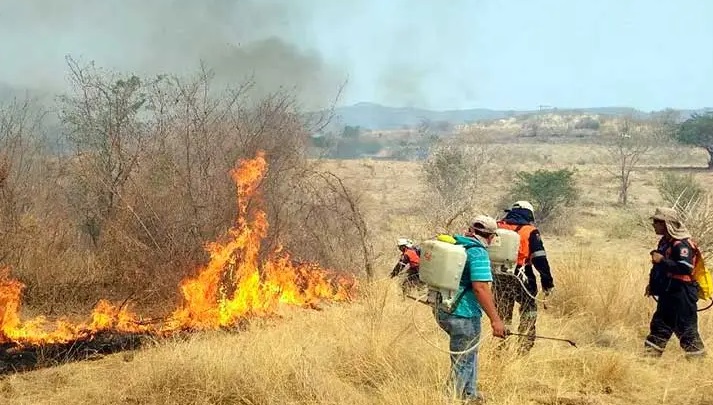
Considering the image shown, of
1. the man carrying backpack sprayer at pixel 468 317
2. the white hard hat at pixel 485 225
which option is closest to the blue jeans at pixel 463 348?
the man carrying backpack sprayer at pixel 468 317

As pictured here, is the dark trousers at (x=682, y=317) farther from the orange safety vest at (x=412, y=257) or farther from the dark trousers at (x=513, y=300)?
the orange safety vest at (x=412, y=257)

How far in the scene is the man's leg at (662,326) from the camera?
21.6 feet

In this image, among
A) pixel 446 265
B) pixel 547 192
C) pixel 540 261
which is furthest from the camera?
pixel 547 192

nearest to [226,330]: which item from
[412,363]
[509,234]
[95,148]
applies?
[412,363]

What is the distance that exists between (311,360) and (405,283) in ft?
11.7

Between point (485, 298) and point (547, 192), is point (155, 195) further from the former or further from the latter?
point (547, 192)

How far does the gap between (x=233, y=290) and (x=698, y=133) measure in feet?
106

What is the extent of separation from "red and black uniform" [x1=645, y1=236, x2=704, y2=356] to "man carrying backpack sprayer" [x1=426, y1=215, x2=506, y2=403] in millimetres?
2649

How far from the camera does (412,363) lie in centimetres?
559

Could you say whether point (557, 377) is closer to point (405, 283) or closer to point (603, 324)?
point (603, 324)

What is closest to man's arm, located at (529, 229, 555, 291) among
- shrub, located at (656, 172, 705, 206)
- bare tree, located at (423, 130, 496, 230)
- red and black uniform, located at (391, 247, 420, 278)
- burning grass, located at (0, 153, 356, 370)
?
red and black uniform, located at (391, 247, 420, 278)

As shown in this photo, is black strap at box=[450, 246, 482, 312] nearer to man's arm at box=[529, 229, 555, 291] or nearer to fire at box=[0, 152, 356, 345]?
man's arm at box=[529, 229, 555, 291]

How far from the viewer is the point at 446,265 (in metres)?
4.66

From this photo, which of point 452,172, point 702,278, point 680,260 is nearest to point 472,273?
point 680,260
